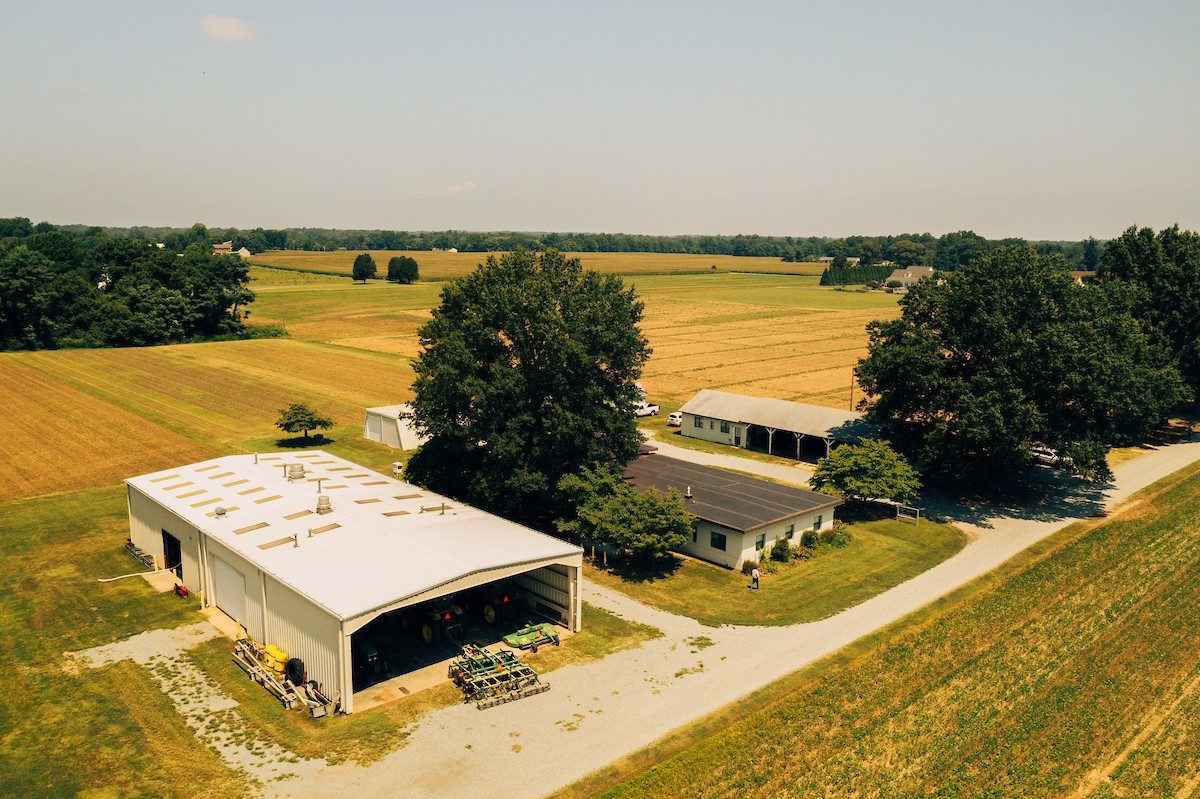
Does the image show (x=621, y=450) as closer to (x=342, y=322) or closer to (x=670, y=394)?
(x=670, y=394)

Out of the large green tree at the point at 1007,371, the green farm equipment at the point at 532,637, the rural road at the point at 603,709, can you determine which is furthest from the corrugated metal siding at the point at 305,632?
the large green tree at the point at 1007,371

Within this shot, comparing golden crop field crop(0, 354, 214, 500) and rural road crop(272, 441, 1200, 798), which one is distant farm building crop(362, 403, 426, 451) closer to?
golden crop field crop(0, 354, 214, 500)

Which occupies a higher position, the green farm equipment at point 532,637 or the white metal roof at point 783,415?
the white metal roof at point 783,415

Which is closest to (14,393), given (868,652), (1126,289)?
(868,652)

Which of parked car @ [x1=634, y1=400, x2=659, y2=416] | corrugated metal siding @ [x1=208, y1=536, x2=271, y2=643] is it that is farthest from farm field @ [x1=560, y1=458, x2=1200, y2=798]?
parked car @ [x1=634, y1=400, x2=659, y2=416]

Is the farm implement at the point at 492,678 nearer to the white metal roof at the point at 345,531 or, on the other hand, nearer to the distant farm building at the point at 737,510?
the white metal roof at the point at 345,531

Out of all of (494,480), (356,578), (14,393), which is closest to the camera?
(356,578)
